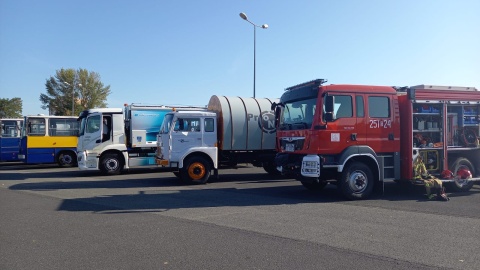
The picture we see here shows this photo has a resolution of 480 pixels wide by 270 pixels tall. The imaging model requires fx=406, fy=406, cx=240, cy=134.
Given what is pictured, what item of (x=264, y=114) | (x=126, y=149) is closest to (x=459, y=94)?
(x=264, y=114)

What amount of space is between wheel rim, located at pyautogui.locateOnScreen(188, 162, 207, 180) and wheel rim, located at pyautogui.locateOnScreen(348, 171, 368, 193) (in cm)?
585

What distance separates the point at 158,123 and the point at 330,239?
508 inches

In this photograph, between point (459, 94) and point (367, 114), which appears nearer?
point (367, 114)

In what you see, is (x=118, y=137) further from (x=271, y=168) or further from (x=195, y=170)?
(x=271, y=168)

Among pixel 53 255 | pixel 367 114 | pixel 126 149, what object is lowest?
pixel 53 255

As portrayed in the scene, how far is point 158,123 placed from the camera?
18.3m

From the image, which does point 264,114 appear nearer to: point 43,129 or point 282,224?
point 282,224

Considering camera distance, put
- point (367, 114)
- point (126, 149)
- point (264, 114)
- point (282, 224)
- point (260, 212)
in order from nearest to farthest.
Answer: point (282, 224) < point (260, 212) < point (367, 114) < point (264, 114) < point (126, 149)

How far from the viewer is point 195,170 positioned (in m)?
14.7

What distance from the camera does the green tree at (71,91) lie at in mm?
54062

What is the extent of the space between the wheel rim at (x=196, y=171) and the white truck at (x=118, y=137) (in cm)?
394

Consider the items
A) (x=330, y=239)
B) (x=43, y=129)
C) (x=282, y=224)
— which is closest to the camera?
(x=330, y=239)

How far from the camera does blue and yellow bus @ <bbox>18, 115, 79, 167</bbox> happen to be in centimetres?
2198

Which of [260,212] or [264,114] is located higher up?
[264,114]
